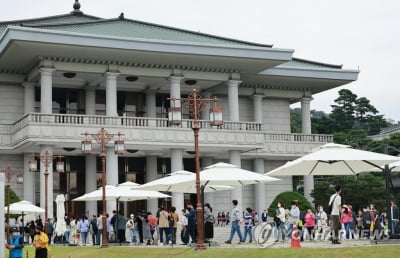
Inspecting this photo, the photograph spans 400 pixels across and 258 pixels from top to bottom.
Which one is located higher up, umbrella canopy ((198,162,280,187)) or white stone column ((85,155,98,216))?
white stone column ((85,155,98,216))

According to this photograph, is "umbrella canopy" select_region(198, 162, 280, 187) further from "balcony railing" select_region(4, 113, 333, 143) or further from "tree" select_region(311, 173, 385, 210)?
"tree" select_region(311, 173, 385, 210)

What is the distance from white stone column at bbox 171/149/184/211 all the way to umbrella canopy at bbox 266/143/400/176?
66.2ft

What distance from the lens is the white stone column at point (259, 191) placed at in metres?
50.3

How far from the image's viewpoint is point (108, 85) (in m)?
41.9

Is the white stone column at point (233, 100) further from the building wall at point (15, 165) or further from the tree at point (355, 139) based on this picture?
the tree at point (355, 139)

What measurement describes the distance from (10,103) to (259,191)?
18182 millimetres

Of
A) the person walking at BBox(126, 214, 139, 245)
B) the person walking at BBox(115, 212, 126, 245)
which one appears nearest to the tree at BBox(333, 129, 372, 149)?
the person walking at BBox(126, 214, 139, 245)

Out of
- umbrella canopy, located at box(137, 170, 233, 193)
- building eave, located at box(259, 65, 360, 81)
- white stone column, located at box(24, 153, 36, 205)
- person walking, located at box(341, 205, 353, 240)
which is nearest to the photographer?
person walking, located at box(341, 205, 353, 240)

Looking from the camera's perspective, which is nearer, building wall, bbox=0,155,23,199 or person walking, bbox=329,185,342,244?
person walking, bbox=329,185,342,244

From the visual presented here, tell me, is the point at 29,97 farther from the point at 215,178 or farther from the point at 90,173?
the point at 215,178

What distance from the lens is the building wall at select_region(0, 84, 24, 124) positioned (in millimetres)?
43906

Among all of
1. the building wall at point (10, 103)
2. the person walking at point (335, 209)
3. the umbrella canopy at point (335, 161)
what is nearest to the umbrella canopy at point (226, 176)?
the umbrella canopy at point (335, 161)

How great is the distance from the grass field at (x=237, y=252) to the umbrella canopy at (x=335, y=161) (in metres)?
3.65

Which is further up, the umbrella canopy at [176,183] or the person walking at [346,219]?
the umbrella canopy at [176,183]
